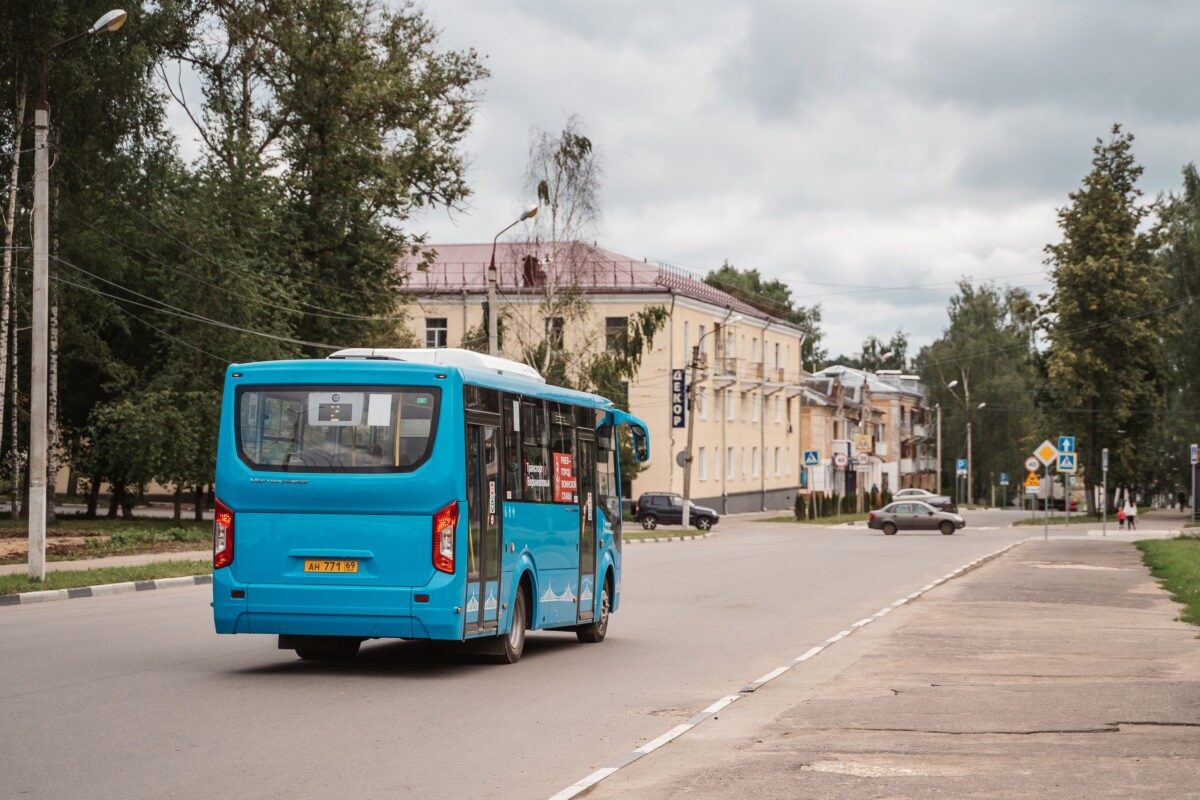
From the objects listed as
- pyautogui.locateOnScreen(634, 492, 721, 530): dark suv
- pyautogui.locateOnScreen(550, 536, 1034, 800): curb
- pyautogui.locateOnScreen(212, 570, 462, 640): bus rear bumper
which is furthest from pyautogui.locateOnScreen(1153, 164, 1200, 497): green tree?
pyautogui.locateOnScreen(212, 570, 462, 640): bus rear bumper

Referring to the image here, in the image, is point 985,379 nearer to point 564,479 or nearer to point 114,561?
point 114,561

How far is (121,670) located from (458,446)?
11.4ft

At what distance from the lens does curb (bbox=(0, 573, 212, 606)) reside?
858 inches

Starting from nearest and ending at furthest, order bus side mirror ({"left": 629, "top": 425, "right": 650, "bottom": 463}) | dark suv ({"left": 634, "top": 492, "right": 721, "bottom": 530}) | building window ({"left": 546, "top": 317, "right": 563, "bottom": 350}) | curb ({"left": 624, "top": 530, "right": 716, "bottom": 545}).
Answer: bus side mirror ({"left": 629, "top": 425, "right": 650, "bottom": 463}) < curb ({"left": 624, "top": 530, "right": 716, "bottom": 545}) < building window ({"left": 546, "top": 317, "right": 563, "bottom": 350}) < dark suv ({"left": 634, "top": 492, "right": 721, "bottom": 530})

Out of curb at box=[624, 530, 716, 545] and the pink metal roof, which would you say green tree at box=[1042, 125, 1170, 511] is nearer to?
the pink metal roof

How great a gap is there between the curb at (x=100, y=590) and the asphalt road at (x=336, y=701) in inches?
19.0

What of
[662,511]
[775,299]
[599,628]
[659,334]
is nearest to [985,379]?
[775,299]

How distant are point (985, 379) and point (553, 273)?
68146mm

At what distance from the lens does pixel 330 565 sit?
13.5m

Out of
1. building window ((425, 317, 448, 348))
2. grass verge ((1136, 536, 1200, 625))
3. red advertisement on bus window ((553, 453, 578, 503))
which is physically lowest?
grass verge ((1136, 536, 1200, 625))

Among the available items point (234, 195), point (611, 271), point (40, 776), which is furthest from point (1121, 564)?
point (611, 271)

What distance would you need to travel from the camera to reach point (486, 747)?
9.73m

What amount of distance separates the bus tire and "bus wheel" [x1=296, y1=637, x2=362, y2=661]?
139 cm

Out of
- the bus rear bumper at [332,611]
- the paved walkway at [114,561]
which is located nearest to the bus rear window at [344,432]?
the bus rear bumper at [332,611]
